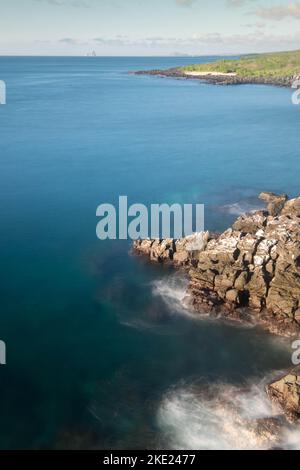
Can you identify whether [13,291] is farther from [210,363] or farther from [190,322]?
[210,363]

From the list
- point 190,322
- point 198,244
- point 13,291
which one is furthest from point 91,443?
point 198,244

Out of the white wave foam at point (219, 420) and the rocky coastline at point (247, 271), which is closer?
the white wave foam at point (219, 420)

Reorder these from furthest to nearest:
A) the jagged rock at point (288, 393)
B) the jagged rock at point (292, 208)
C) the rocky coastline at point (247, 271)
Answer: the jagged rock at point (292, 208)
the rocky coastline at point (247, 271)
the jagged rock at point (288, 393)

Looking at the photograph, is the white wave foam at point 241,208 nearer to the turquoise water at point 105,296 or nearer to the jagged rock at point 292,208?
the turquoise water at point 105,296

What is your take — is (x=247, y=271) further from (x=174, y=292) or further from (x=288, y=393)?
(x=288, y=393)

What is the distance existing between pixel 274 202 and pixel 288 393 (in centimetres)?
3378

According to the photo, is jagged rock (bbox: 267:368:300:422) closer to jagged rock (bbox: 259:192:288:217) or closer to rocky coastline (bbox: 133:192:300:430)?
rocky coastline (bbox: 133:192:300:430)

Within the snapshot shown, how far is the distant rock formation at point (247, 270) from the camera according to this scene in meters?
42.3

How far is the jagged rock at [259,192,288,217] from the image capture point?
198ft

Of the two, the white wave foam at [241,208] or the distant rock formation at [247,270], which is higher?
the white wave foam at [241,208]

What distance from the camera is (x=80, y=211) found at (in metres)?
67.1

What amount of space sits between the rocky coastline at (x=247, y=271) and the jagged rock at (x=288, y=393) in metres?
2.72

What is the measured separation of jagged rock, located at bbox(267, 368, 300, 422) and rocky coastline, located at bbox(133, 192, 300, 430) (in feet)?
8.94

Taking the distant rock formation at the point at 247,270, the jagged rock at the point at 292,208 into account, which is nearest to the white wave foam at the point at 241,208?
the jagged rock at the point at 292,208
